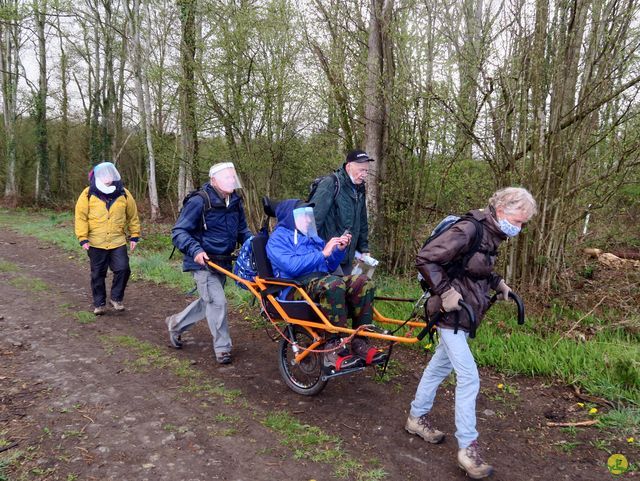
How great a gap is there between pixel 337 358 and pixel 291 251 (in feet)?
3.32

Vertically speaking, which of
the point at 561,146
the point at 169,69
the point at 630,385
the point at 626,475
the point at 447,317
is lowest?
the point at 626,475

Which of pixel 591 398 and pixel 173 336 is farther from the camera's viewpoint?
pixel 173 336

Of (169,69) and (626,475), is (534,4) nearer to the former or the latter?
(626,475)

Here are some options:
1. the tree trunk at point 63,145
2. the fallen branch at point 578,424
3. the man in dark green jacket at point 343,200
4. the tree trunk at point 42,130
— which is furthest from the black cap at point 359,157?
the tree trunk at point 63,145

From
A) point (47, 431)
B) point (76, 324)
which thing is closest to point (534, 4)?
point (47, 431)

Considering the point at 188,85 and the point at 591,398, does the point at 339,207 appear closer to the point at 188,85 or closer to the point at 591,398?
the point at 591,398

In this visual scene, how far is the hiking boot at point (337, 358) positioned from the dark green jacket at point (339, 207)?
1113mm

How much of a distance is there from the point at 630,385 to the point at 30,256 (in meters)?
→ 11.5

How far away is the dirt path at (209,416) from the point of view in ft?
10.3

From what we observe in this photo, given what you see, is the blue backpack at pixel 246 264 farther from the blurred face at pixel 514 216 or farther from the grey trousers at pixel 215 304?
the blurred face at pixel 514 216

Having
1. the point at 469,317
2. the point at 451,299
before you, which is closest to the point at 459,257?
the point at 451,299

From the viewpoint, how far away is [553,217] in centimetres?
572

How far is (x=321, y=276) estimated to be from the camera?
4168 mm

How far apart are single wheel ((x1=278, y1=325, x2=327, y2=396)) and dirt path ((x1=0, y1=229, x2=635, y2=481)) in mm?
113
